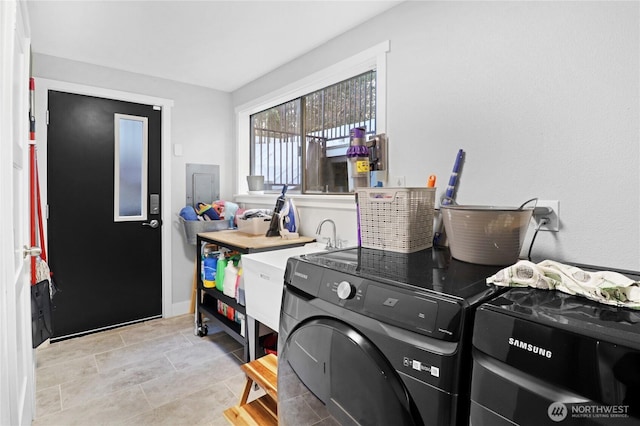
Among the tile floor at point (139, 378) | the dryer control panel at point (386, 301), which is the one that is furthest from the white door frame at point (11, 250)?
the dryer control panel at point (386, 301)

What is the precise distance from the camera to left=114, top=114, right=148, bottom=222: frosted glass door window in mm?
2998

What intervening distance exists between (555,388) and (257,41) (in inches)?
98.9

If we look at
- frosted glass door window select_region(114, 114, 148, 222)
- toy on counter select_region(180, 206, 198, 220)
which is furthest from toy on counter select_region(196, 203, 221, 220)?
frosted glass door window select_region(114, 114, 148, 222)

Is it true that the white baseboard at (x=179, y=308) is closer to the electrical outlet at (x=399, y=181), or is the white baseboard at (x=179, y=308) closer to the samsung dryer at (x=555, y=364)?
the electrical outlet at (x=399, y=181)

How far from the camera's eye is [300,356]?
41.6 inches

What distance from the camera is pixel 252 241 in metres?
2.39

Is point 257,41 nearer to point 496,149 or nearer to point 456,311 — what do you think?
point 496,149

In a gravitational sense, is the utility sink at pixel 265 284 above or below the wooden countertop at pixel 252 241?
below

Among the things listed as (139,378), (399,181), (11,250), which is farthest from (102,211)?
(399,181)

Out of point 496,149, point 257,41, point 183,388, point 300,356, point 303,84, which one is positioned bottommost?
point 183,388

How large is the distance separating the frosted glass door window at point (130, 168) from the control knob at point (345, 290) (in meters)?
2.75

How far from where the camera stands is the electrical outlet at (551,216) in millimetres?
1336

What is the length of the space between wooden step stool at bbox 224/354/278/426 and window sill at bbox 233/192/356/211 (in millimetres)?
1061

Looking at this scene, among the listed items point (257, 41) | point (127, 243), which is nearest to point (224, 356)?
point (127, 243)
